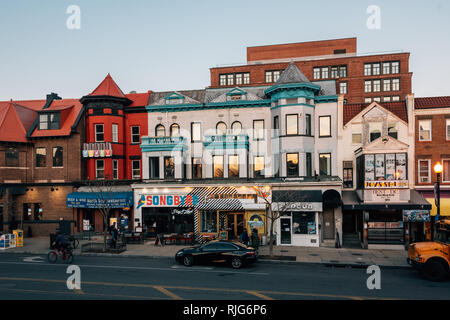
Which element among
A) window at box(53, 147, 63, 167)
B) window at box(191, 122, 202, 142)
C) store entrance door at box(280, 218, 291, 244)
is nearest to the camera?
store entrance door at box(280, 218, 291, 244)

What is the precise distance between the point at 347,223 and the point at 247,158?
32.6 ft

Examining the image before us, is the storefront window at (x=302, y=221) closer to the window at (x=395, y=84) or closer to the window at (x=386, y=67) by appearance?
the window at (x=395, y=84)

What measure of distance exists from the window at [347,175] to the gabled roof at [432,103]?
6766 mm

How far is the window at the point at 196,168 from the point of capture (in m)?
28.4

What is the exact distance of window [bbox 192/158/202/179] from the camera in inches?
1118

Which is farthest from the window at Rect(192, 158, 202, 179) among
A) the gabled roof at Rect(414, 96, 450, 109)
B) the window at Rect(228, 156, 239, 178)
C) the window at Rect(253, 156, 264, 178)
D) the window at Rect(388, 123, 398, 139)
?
the gabled roof at Rect(414, 96, 450, 109)

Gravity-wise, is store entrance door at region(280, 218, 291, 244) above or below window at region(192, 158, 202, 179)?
below

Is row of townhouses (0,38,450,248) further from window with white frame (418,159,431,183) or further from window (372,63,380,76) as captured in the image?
window (372,63,380,76)

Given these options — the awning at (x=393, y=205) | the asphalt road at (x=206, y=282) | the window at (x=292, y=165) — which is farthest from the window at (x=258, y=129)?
the asphalt road at (x=206, y=282)

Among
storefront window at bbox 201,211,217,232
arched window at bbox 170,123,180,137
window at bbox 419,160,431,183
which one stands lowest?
storefront window at bbox 201,211,217,232

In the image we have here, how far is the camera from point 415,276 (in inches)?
637

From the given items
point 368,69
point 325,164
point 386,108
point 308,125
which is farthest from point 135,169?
point 368,69

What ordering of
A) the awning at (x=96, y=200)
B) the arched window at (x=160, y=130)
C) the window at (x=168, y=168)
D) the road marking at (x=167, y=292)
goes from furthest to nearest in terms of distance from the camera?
the arched window at (x=160, y=130) < the window at (x=168, y=168) < the awning at (x=96, y=200) < the road marking at (x=167, y=292)
